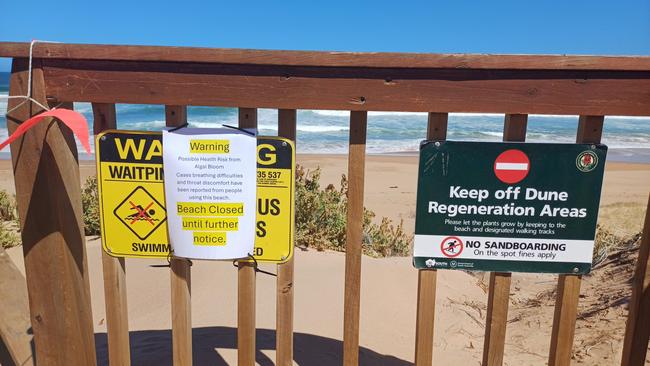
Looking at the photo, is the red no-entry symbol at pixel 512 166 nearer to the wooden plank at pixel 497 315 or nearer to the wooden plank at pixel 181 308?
the wooden plank at pixel 497 315

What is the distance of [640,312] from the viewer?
193 cm

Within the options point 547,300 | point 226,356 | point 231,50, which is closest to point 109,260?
point 231,50

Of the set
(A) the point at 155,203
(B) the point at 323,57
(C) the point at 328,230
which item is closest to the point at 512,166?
(B) the point at 323,57

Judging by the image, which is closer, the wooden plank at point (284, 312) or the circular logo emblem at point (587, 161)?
the circular logo emblem at point (587, 161)

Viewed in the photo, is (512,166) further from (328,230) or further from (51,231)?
(328,230)

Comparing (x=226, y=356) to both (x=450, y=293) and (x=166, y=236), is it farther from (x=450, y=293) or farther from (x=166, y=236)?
(x=450, y=293)

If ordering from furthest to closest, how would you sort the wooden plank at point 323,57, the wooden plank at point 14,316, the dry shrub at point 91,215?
the dry shrub at point 91,215 → the wooden plank at point 14,316 → the wooden plank at point 323,57

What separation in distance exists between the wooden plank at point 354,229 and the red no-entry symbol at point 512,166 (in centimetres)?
50

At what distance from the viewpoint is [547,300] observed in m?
3.99

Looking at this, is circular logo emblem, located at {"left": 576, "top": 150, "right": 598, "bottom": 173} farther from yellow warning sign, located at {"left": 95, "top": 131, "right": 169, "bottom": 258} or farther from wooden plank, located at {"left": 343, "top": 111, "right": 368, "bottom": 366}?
yellow warning sign, located at {"left": 95, "top": 131, "right": 169, "bottom": 258}

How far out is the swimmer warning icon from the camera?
1.89 meters

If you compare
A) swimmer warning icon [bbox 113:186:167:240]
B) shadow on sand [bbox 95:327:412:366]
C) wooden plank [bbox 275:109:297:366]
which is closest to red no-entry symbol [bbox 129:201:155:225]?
swimmer warning icon [bbox 113:186:167:240]

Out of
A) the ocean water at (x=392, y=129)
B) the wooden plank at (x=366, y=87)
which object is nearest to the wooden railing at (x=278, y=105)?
the wooden plank at (x=366, y=87)

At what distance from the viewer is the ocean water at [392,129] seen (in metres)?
18.9
